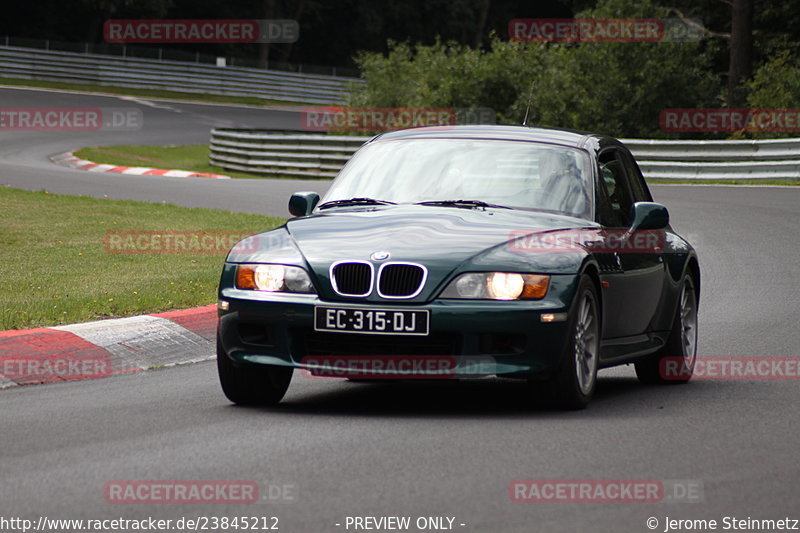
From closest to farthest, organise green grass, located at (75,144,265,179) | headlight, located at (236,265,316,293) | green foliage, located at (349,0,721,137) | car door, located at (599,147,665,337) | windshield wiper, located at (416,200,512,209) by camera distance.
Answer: headlight, located at (236,265,316,293) < windshield wiper, located at (416,200,512,209) < car door, located at (599,147,665,337) < green grass, located at (75,144,265,179) < green foliage, located at (349,0,721,137)

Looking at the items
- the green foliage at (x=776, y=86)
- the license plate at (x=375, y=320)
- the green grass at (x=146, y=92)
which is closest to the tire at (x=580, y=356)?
the license plate at (x=375, y=320)

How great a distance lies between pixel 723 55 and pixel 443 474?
42.0 m

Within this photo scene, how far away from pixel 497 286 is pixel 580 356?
752mm

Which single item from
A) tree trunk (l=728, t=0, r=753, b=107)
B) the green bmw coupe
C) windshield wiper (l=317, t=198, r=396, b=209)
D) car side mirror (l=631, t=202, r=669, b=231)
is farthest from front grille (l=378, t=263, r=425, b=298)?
tree trunk (l=728, t=0, r=753, b=107)

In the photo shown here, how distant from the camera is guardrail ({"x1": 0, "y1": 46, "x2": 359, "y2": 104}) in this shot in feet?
192

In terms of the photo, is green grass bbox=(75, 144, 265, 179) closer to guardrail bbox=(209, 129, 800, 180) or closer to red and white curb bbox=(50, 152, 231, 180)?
red and white curb bbox=(50, 152, 231, 180)

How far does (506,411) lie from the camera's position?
7.19 m

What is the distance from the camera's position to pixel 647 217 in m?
7.93

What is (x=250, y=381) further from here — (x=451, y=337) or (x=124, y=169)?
(x=124, y=169)

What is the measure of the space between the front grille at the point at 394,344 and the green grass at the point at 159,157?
24.1 metres

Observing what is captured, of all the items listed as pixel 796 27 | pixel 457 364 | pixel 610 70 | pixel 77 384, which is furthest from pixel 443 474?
pixel 796 27

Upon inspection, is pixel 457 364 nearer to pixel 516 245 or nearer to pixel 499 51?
pixel 516 245

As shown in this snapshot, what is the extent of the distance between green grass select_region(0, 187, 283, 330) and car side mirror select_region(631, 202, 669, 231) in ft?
13.0

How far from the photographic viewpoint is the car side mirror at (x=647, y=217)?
7918 millimetres
